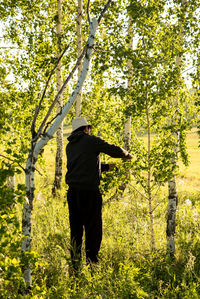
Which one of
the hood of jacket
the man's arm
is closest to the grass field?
the hood of jacket

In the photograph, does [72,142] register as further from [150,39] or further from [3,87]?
[3,87]

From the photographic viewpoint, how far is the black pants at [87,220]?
13.2ft

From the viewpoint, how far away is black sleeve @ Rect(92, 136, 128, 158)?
3.84 meters

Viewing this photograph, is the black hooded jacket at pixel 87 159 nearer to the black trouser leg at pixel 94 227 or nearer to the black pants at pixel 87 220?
the black pants at pixel 87 220

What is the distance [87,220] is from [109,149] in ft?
4.02

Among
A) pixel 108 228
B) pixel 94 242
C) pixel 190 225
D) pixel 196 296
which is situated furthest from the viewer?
pixel 190 225

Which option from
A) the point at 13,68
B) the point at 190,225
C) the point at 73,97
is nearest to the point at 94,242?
the point at 73,97

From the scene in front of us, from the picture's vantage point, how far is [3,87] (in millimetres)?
6980

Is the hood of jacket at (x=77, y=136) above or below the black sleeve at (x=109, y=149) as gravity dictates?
above

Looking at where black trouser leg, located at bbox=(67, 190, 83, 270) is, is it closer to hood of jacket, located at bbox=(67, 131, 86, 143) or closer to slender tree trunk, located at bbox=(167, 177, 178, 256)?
hood of jacket, located at bbox=(67, 131, 86, 143)

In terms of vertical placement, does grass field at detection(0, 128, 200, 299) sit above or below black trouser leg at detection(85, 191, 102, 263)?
below

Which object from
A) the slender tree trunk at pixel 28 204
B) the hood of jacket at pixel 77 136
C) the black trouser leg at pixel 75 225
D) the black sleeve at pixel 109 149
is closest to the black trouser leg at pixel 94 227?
the black trouser leg at pixel 75 225

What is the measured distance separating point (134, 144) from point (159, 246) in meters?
2.15

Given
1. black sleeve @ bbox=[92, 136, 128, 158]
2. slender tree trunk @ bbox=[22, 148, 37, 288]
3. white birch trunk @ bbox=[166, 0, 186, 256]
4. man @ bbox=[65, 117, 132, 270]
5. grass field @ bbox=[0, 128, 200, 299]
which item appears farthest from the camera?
white birch trunk @ bbox=[166, 0, 186, 256]
